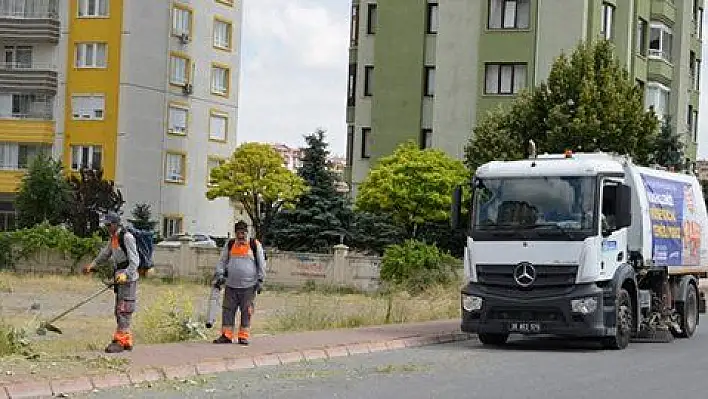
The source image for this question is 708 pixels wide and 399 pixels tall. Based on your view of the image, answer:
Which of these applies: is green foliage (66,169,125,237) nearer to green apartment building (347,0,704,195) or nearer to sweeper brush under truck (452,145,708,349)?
green apartment building (347,0,704,195)

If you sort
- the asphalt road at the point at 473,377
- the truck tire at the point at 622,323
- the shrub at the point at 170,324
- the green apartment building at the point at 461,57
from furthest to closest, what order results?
the green apartment building at the point at 461,57 → the truck tire at the point at 622,323 → the shrub at the point at 170,324 → the asphalt road at the point at 473,377

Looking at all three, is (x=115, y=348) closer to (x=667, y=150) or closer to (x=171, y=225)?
(x=667, y=150)

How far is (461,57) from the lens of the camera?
2014 inches

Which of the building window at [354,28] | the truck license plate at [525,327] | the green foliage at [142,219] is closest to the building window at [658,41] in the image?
the building window at [354,28]

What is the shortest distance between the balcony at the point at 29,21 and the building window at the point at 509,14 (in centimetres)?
2568

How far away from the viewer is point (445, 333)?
22.0 meters

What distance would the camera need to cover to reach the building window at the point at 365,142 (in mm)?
54188

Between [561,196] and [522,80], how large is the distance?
30903 millimetres

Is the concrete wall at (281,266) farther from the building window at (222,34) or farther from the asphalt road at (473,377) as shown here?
the building window at (222,34)

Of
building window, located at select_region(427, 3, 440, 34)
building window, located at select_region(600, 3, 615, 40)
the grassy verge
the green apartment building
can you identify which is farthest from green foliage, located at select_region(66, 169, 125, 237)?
building window, located at select_region(600, 3, 615, 40)

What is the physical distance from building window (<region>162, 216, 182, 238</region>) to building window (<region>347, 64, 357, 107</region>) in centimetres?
1452

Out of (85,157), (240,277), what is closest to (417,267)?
(240,277)

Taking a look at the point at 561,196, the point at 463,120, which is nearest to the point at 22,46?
the point at 463,120

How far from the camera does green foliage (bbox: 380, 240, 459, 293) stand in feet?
118
